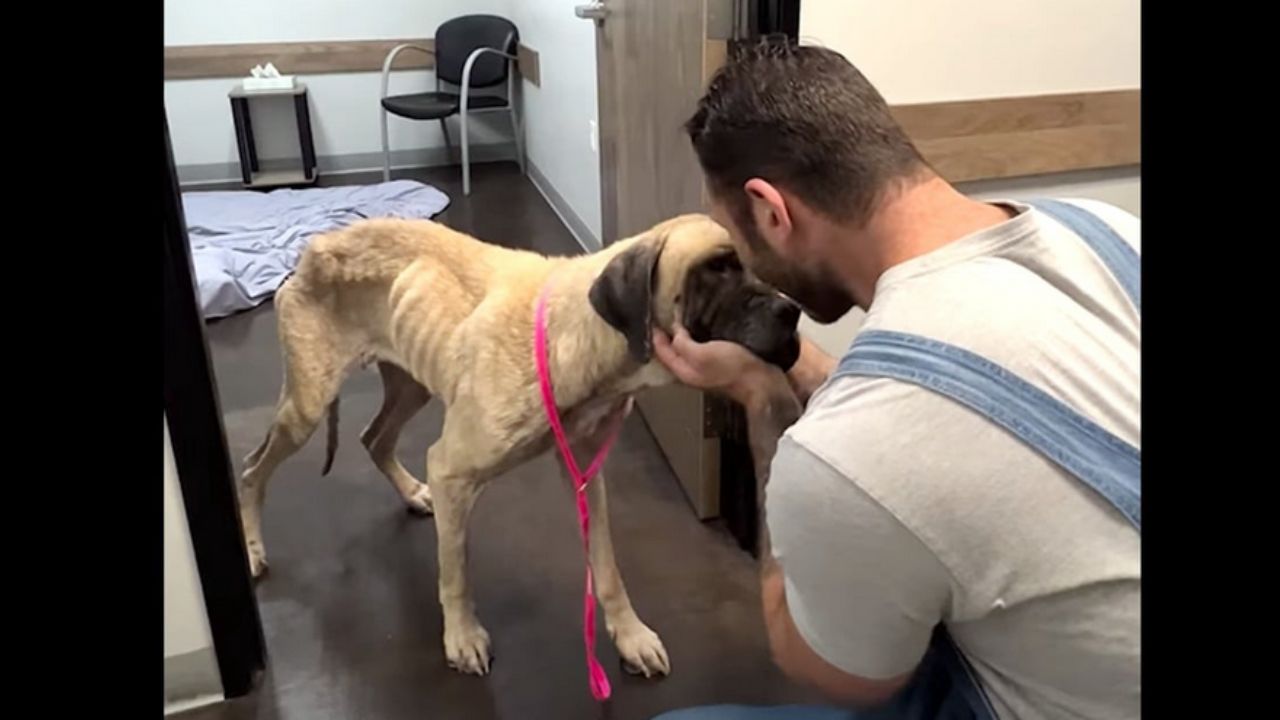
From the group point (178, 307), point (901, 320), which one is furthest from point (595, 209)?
point (901, 320)

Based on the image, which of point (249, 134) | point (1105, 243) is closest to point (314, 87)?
point (249, 134)

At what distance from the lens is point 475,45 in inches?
254

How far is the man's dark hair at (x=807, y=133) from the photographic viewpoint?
125 cm

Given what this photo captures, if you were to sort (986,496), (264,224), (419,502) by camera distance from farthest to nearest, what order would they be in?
(264,224) < (419,502) < (986,496)

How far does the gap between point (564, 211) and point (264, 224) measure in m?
1.52

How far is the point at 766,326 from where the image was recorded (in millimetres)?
1602

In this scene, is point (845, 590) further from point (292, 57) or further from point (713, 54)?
point (292, 57)

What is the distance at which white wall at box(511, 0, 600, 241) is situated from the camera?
4.70 meters

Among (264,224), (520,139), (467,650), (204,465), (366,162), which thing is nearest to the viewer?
(204,465)

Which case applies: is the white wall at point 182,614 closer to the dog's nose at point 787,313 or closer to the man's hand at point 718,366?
the man's hand at point 718,366

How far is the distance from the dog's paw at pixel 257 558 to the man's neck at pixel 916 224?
1.90 metres

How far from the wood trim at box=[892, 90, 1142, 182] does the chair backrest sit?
415 centimetres

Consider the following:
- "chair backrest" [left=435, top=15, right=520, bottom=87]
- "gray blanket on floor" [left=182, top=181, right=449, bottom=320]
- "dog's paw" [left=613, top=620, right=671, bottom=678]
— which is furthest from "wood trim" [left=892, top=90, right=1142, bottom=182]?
"chair backrest" [left=435, top=15, right=520, bottom=87]

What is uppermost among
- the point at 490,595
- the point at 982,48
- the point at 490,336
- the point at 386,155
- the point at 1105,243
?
the point at 982,48
